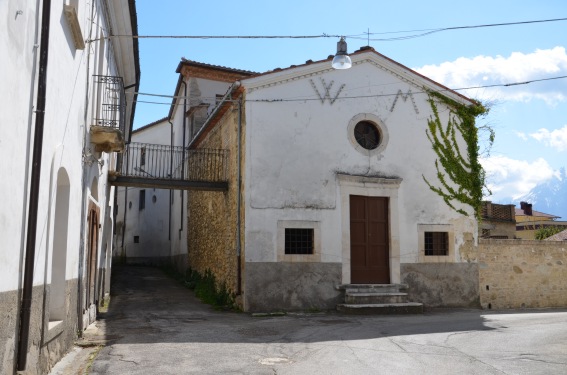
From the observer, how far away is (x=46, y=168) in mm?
5945

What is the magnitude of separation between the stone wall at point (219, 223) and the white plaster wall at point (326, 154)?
100cm

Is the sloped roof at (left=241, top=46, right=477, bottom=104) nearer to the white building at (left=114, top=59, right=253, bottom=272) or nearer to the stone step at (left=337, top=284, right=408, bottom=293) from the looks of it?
the white building at (left=114, top=59, right=253, bottom=272)

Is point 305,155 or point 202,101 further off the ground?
point 202,101

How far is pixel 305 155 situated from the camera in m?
14.7

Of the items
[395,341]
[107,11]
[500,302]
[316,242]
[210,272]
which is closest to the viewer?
[395,341]

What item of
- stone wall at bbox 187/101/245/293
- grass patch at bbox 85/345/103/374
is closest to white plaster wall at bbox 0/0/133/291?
grass patch at bbox 85/345/103/374

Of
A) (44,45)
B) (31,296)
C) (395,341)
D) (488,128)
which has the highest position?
(488,128)

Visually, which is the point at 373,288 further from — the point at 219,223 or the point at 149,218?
the point at 149,218

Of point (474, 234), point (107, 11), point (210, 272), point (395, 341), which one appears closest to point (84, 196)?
point (107, 11)

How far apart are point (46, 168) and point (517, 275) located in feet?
47.4

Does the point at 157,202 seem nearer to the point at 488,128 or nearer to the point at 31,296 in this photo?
the point at 488,128

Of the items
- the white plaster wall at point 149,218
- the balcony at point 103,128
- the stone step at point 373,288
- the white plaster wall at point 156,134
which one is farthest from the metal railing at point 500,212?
the balcony at point 103,128

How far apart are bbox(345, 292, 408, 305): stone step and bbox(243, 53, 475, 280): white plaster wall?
107 cm

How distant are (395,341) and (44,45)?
7.18 meters
